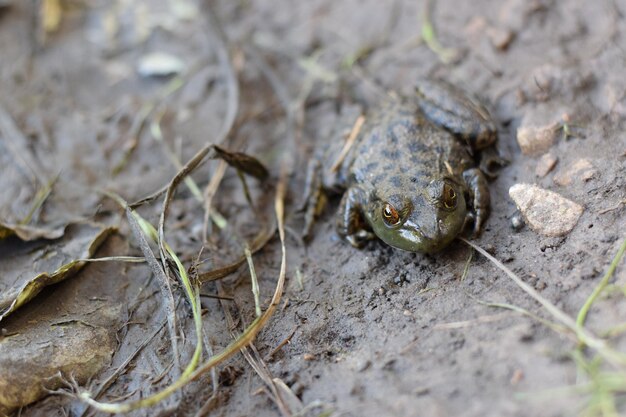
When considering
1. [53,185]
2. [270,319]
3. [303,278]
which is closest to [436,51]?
[303,278]

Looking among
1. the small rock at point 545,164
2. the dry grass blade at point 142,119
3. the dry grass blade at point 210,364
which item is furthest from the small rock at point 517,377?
the dry grass blade at point 142,119

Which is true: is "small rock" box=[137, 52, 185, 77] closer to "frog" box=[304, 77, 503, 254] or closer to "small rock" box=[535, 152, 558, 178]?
"frog" box=[304, 77, 503, 254]

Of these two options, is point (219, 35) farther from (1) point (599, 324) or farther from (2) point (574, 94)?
(1) point (599, 324)

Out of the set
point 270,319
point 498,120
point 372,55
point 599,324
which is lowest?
point 270,319

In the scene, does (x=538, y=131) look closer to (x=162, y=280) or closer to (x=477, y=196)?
(x=477, y=196)

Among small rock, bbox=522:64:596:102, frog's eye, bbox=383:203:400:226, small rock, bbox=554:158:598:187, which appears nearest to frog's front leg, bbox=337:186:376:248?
frog's eye, bbox=383:203:400:226

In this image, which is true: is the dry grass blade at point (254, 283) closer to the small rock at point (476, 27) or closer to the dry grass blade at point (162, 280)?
the dry grass blade at point (162, 280)

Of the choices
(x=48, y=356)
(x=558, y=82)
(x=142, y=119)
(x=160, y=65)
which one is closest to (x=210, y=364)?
(x=48, y=356)
